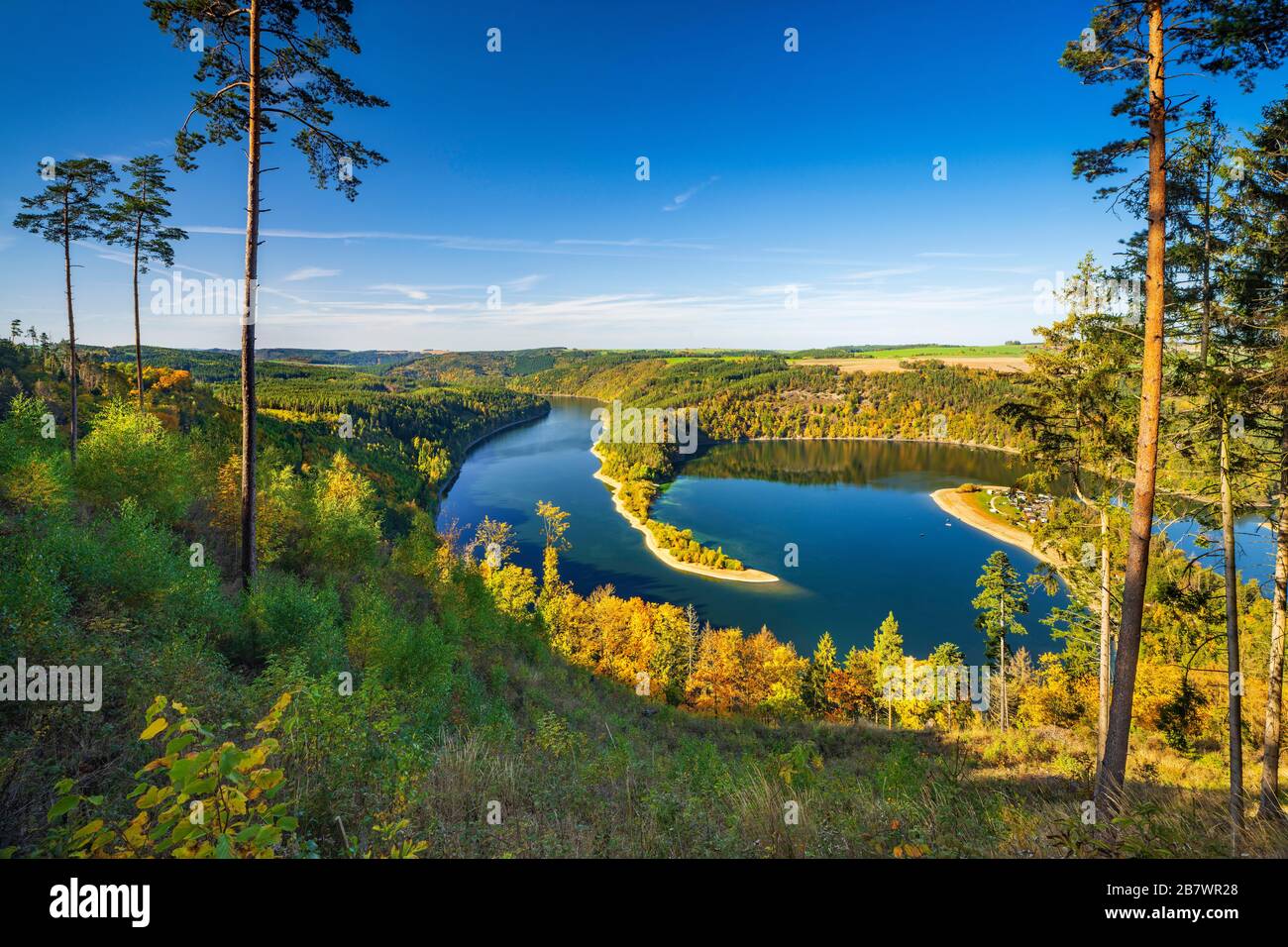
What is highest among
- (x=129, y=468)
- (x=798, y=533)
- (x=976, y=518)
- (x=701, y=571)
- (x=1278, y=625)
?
(x=129, y=468)

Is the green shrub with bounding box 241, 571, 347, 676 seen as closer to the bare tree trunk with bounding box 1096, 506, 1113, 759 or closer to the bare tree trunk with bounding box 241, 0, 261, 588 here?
the bare tree trunk with bounding box 241, 0, 261, 588

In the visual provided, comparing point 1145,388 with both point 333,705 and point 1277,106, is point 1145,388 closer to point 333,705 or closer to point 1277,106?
point 1277,106

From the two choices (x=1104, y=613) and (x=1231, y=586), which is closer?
(x=1231, y=586)

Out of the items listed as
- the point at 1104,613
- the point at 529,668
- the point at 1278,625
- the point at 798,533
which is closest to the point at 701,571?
the point at 798,533

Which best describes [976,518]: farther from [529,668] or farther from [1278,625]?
[1278,625]

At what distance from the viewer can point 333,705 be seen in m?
4.73

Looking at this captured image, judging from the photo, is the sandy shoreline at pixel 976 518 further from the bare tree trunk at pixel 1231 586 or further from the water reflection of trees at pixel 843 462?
the bare tree trunk at pixel 1231 586

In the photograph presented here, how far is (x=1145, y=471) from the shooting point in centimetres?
687

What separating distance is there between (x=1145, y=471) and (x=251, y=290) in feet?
44.0

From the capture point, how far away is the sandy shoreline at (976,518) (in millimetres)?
67938

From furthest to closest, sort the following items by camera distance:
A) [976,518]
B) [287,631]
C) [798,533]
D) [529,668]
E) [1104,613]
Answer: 1. [798,533]
2. [976,518]
3. [529,668]
4. [1104,613]
5. [287,631]

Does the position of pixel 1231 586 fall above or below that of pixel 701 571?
above

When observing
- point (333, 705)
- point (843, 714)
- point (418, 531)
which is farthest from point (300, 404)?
point (333, 705)

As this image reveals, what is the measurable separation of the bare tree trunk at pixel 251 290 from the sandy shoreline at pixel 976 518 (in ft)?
230
